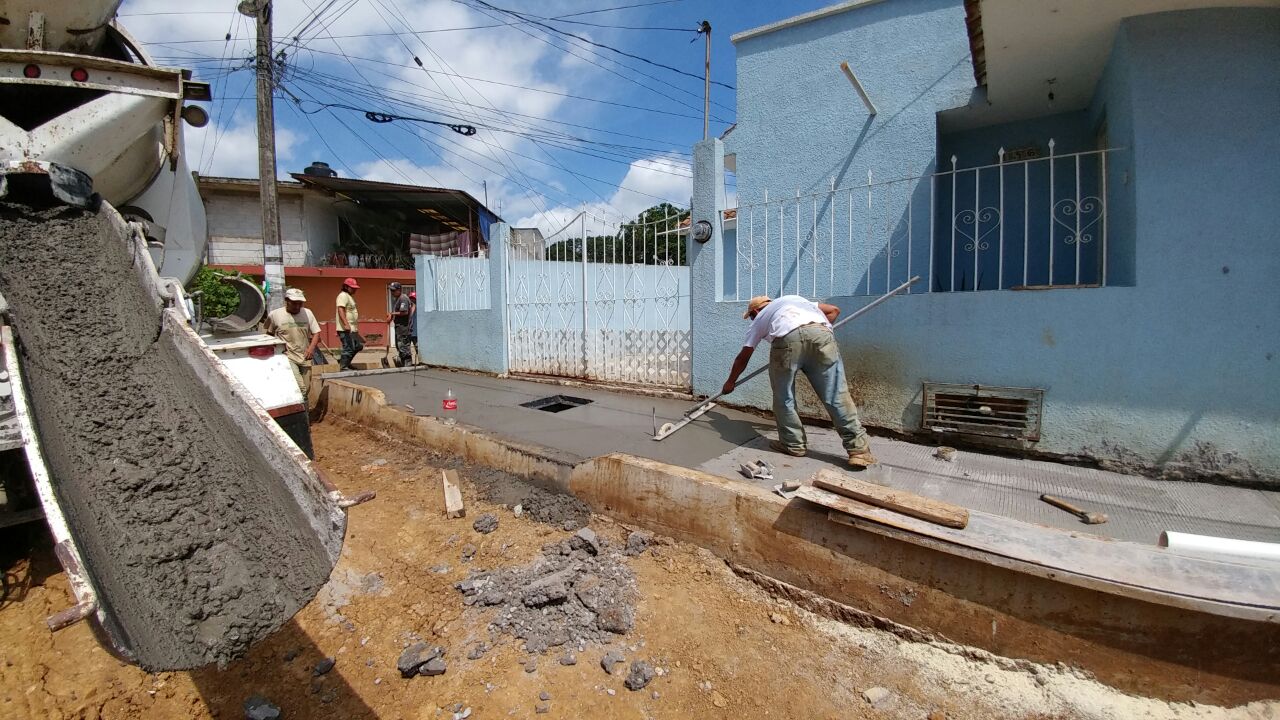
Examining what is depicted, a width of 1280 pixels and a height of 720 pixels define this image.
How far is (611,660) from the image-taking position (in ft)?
7.71

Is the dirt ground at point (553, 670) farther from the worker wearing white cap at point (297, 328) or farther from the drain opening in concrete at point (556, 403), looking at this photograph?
the worker wearing white cap at point (297, 328)

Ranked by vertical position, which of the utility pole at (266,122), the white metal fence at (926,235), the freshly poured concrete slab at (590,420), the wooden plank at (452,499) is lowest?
the wooden plank at (452,499)

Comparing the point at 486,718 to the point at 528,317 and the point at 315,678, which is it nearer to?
the point at 315,678

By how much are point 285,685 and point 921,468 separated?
3.57 m

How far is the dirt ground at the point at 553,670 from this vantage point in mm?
2098

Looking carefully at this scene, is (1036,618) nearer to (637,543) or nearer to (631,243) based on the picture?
(637,543)

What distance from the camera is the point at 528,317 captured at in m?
7.60

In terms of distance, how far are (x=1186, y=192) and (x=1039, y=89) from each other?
1.76 m

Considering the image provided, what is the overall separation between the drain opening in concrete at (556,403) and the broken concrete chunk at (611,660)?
3.25 meters

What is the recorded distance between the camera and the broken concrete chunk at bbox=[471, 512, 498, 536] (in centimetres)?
348

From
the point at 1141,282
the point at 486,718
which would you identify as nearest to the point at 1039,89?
the point at 1141,282

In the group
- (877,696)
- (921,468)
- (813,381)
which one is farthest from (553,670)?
(921,468)

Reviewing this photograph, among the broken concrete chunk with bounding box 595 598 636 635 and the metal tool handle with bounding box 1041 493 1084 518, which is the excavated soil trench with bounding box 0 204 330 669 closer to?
the broken concrete chunk with bounding box 595 598 636 635

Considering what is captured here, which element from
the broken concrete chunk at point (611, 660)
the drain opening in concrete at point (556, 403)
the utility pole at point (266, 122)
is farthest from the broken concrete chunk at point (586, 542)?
the utility pole at point (266, 122)
